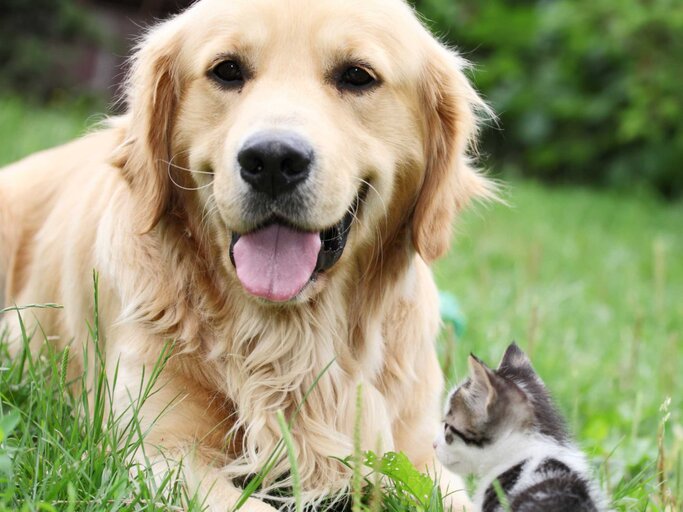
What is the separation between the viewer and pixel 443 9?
41.6 feet

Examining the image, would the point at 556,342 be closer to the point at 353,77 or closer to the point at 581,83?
the point at 353,77

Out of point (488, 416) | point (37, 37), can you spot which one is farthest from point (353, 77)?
point (37, 37)

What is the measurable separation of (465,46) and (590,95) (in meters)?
2.30

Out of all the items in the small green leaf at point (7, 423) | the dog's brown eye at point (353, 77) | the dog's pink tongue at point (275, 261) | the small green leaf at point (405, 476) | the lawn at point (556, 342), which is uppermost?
the dog's brown eye at point (353, 77)

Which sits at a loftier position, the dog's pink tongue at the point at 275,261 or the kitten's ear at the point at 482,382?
the kitten's ear at the point at 482,382

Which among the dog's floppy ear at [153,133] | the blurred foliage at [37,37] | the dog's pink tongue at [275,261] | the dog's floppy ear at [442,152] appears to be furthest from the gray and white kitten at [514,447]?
the blurred foliage at [37,37]

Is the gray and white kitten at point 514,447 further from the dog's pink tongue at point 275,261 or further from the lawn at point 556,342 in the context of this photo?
the dog's pink tongue at point 275,261

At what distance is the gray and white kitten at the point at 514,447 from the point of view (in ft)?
6.61

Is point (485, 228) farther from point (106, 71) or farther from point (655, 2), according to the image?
point (106, 71)

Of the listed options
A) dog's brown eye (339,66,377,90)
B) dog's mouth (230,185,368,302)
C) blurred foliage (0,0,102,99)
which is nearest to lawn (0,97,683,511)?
dog's mouth (230,185,368,302)

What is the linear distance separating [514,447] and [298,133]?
0.98 meters

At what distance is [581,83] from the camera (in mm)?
12883

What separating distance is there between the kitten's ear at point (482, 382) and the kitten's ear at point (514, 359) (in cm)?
25

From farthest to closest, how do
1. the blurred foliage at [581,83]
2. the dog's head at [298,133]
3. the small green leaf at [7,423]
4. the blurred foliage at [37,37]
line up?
1. the blurred foliage at [581,83]
2. the blurred foliage at [37,37]
3. the dog's head at [298,133]
4. the small green leaf at [7,423]
